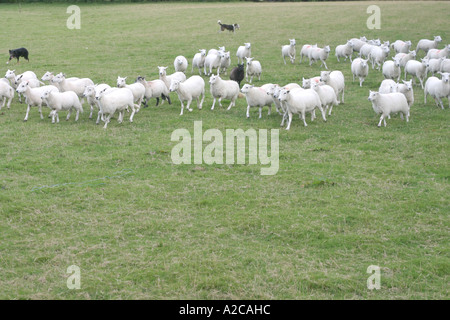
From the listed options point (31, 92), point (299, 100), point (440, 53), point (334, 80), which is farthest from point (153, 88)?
point (440, 53)

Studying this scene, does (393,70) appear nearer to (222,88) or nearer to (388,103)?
(388,103)

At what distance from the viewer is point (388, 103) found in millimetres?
11656

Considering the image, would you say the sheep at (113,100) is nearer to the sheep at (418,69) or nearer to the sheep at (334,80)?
the sheep at (334,80)

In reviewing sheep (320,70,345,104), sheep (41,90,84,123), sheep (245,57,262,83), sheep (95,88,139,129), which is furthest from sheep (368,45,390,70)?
sheep (41,90,84,123)

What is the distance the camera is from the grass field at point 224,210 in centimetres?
561

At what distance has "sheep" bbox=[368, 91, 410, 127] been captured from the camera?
38.0ft

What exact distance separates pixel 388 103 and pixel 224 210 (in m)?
6.11

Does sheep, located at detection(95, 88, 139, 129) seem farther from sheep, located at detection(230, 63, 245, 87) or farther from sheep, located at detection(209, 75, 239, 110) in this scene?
sheep, located at detection(230, 63, 245, 87)

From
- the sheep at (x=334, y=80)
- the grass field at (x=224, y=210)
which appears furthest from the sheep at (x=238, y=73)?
the sheep at (x=334, y=80)

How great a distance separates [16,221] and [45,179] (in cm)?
173

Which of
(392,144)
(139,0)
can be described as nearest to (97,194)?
(392,144)

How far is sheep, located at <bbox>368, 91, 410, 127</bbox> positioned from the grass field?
1.25 feet

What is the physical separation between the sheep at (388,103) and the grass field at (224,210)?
381mm

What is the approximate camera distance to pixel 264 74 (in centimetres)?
1870
